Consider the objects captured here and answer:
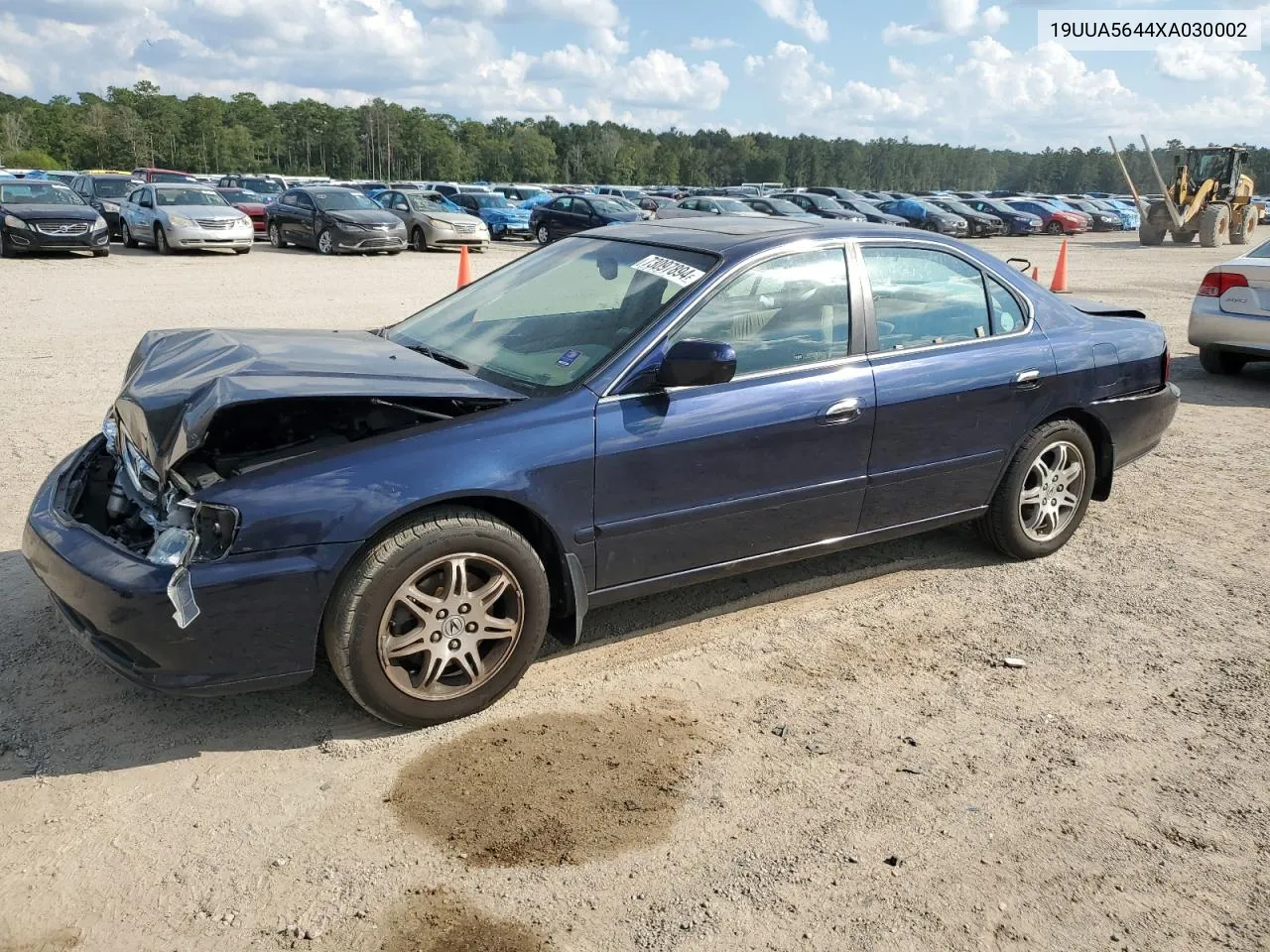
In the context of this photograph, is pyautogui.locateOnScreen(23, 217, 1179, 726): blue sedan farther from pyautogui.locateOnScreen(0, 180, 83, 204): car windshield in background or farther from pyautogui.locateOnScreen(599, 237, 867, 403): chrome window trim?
pyautogui.locateOnScreen(0, 180, 83, 204): car windshield in background

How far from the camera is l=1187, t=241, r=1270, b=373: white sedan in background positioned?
9.20 m

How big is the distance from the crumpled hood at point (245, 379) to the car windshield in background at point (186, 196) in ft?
65.4

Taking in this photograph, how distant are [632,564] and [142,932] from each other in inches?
76.0

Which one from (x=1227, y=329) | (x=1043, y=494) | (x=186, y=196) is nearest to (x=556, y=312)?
(x=1043, y=494)

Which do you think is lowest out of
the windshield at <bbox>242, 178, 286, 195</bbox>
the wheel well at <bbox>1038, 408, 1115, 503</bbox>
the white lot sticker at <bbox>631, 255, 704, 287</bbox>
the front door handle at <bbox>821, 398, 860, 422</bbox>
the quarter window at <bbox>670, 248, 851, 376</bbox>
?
the wheel well at <bbox>1038, 408, 1115, 503</bbox>

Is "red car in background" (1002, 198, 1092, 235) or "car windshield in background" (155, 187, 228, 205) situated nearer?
"car windshield in background" (155, 187, 228, 205)

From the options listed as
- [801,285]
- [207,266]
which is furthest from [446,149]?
[801,285]

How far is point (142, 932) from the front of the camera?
2.58 m

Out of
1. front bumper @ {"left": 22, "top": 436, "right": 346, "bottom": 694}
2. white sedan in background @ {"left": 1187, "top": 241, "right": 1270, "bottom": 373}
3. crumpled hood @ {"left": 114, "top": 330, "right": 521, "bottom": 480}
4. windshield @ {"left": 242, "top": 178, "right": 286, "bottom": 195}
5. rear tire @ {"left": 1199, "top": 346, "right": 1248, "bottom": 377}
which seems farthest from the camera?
windshield @ {"left": 242, "top": 178, "right": 286, "bottom": 195}

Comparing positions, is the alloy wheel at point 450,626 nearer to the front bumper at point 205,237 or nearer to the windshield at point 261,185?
the front bumper at point 205,237

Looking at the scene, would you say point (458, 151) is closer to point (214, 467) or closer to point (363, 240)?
point (363, 240)

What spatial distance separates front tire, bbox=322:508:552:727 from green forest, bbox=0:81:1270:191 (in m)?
93.1

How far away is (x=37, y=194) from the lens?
20562 millimetres

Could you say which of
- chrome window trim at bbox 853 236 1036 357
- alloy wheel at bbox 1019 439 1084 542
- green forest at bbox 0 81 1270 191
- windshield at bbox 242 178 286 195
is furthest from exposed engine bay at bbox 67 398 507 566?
green forest at bbox 0 81 1270 191
